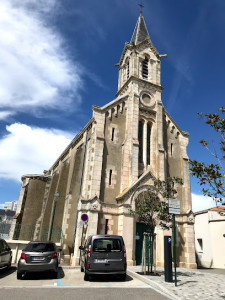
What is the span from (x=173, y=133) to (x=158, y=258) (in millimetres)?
11551

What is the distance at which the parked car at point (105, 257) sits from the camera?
28.6 ft

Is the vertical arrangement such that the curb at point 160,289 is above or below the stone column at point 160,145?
below

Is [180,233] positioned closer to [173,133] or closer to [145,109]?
[173,133]

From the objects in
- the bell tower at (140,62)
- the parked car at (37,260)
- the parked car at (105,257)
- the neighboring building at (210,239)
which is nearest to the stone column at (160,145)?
the bell tower at (140,62)

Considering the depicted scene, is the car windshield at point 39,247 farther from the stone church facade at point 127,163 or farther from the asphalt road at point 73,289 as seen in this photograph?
the stone church facade at point 127,163

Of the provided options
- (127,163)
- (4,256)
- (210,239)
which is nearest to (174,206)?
(4,256)

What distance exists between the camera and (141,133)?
20188mm

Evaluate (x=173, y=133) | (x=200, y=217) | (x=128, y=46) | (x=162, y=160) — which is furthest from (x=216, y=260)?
(x=128, y=46)

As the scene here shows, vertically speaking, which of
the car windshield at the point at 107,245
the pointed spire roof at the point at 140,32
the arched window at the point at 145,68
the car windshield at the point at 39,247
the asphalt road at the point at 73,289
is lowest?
the asphalt road at the point at 73,289

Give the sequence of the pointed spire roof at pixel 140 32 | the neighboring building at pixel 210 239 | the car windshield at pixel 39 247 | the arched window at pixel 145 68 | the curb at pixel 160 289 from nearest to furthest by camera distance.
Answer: the curb at pixel 160 289 < the car windshield at pixel 39 247 < the neighboring building at pixel 210 239 < the arched window at pixel 145 68 < the pointed spire roof at pixel 140 32

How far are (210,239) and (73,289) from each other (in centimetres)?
1869

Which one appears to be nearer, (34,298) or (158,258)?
(34,298)

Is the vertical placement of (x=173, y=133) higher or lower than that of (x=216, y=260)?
higher

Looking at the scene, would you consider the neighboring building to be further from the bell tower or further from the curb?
the bell tower
